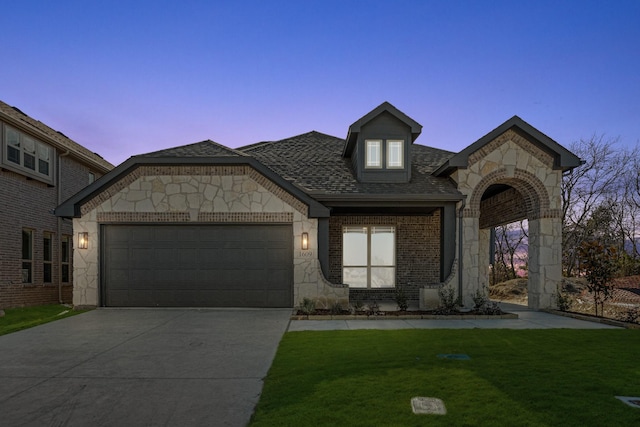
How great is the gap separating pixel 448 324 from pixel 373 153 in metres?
6.53

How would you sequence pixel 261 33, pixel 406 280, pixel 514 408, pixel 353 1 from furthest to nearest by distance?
pixel 261 33 → pixel 353 1 → pixel 406 280 → pixel 514 408

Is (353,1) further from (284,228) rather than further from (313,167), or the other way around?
(284,228)

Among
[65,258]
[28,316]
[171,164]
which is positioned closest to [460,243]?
[171,164]

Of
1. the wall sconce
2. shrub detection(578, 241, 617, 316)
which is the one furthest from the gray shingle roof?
shrub detection(578, 241, 617, 316)

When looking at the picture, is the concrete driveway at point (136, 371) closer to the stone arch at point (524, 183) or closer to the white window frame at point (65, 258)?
the stone arch at point (524, 183)

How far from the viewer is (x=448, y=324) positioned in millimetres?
9344

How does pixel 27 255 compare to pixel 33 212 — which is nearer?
pixel 27 255

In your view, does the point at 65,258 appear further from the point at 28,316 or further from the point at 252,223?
the point at 252,223

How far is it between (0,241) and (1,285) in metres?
1.52

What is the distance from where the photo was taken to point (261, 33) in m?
20.1

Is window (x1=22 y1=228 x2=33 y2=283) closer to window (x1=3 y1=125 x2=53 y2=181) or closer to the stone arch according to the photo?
window (x1=3 y1=125 x2=53 y2=181)

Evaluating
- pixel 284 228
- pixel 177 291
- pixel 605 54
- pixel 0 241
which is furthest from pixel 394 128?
pixel 605 54

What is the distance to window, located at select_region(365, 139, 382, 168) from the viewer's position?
1324 centimetres

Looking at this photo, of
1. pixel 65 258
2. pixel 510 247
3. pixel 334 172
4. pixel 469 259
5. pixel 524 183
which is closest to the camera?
pixel 469 259
